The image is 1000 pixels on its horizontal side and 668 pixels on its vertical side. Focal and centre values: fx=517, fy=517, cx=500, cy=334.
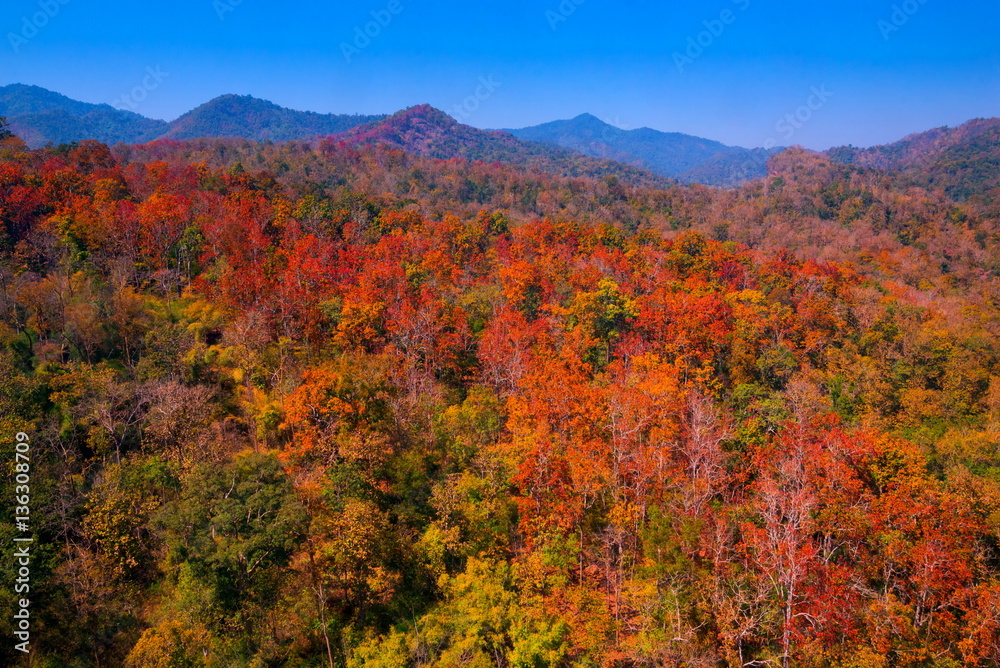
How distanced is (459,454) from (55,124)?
19858 centimetres

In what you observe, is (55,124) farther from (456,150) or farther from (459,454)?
(459,454)

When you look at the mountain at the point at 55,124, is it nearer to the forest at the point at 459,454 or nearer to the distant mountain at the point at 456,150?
the distant mountain at the point at 456,150

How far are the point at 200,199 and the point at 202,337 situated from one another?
19.7 m

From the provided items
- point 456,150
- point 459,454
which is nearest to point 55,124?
point 456,150

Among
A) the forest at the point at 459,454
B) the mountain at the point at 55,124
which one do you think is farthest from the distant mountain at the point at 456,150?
the forest at the point at 459,454

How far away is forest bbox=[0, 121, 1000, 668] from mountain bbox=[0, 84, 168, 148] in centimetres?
13970

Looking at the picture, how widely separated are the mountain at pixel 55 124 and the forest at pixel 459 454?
140 metres

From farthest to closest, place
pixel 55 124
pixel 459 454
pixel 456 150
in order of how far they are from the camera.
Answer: pixel 456 150, pixel 55 124, pixel 459 454

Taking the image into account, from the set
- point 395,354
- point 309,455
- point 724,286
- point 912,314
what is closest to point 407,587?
point 309,455

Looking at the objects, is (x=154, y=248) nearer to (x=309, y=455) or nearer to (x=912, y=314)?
(x=309, y=455)

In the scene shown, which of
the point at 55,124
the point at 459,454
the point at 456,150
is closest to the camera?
the point at 459,454

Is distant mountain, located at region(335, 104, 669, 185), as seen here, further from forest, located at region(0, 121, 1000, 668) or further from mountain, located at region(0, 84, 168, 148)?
forest, located at region(0, 121, 1000, 668)

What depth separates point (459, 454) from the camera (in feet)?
76.9

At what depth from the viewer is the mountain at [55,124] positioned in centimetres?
14575
